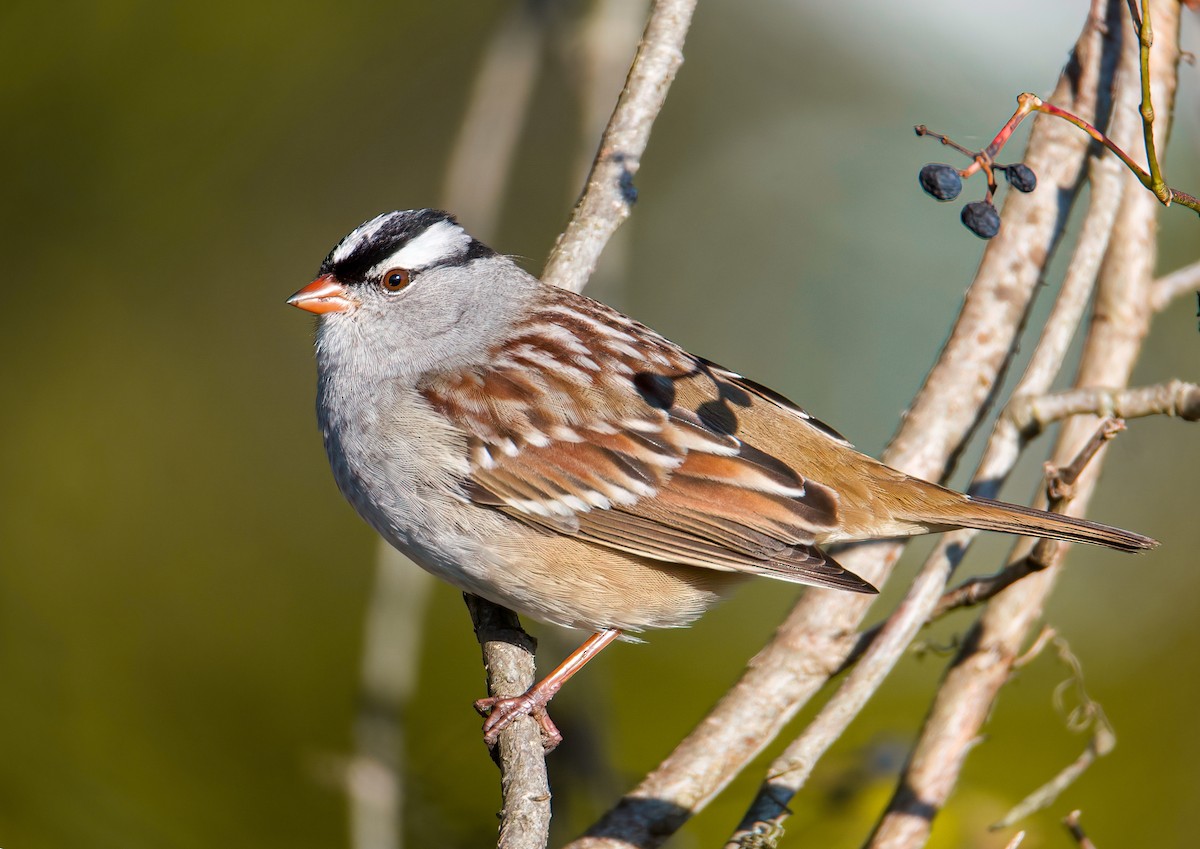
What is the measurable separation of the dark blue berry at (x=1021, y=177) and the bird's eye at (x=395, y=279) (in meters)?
1.42

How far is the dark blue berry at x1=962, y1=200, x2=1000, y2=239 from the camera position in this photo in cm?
198

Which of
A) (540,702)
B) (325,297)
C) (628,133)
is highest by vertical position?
(628,133)

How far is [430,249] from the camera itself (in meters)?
2.85

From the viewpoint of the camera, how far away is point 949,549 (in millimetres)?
2455

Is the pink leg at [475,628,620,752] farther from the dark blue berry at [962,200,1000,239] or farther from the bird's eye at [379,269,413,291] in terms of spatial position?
the dark blue berry at [962,200,1000,239]

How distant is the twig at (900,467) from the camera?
93.5 inches

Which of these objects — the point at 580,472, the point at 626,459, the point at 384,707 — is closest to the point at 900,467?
the point at 626,459

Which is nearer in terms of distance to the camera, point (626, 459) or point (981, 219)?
point (981, 219)

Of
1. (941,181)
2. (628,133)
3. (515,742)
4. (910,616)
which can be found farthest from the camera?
(628,133)

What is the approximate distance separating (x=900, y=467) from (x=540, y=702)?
37.6 inches

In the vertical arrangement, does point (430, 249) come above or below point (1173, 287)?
below

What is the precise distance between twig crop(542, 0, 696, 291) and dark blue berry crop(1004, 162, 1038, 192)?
95cm

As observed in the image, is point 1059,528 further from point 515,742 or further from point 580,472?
point 515,742

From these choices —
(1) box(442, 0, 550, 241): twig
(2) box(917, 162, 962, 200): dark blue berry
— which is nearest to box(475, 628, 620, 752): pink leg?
(1) box(442, 0, 550, 241): twig
